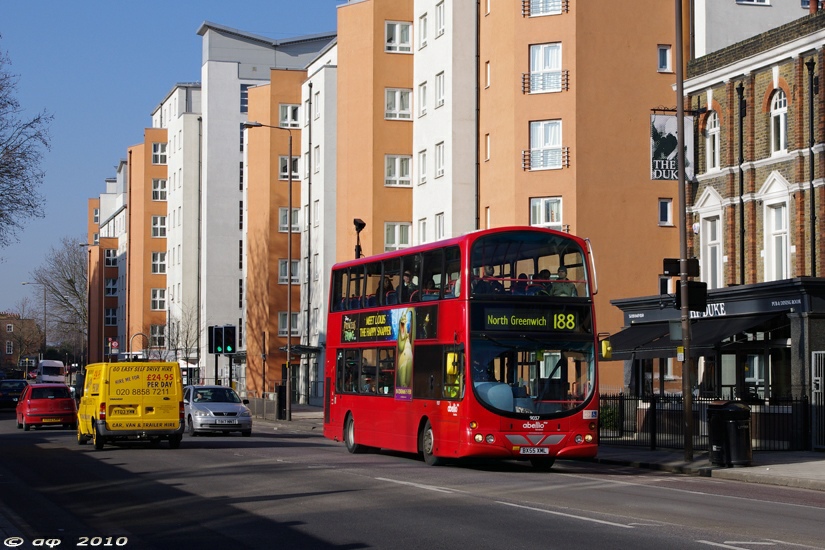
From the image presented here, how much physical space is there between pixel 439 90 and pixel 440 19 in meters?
3.07

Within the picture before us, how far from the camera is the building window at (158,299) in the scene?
4126 inches

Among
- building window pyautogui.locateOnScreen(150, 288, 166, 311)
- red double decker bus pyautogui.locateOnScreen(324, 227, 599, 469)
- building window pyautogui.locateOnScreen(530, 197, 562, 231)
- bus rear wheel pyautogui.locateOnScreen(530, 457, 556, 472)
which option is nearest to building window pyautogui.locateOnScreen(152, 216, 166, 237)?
building window pyautogui.locateOnScreen(150, 288, 166, 311)

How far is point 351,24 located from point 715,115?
92.5 ft

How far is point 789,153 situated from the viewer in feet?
107

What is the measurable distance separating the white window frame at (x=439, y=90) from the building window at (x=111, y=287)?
83246 mm

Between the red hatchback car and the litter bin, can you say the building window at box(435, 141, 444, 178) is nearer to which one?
the red hatchback car

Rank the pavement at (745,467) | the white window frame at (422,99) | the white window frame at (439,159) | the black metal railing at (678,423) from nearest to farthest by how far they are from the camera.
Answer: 1. the pavement at (745,467)
2. the black metal railing at (678,423)
3. the white window frame at (439,159)
4. the white window frame at (422,99)

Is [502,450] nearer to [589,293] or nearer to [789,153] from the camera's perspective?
[589,293]

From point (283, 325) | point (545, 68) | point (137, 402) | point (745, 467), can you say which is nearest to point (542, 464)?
point (745, 467)

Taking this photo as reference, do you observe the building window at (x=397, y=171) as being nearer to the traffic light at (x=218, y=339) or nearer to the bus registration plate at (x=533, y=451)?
the traffic light at (x=218, y=339)

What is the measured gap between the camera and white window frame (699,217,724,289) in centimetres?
3697

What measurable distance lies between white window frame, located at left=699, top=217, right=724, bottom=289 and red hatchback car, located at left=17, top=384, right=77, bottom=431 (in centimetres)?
2165

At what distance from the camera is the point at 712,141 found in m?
37.2

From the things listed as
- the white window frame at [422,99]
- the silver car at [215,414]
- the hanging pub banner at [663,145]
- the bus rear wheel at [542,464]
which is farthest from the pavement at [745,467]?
the white window frame at [422,99]
